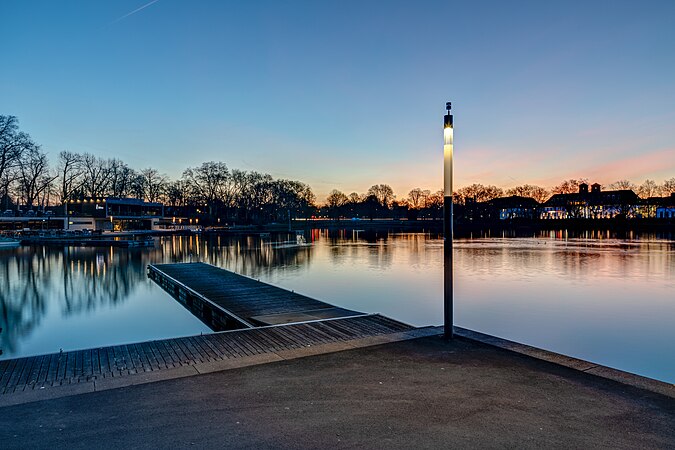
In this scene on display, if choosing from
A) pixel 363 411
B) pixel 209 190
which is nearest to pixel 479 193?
pixel 209 190

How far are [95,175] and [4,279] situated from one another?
76874 mm

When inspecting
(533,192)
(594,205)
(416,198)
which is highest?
(533,192)

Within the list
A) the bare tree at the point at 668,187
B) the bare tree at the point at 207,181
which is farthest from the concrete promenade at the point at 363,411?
the bare tree at the point at 668,187

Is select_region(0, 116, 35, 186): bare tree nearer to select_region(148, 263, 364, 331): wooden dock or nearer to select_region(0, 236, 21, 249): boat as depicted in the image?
select_region(0, 236, 21, 249): boat

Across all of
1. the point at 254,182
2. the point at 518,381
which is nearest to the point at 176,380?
the point at 518,381

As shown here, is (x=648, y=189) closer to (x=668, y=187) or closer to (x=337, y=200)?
(x=668, y=187)

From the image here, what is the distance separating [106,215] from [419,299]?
266ft

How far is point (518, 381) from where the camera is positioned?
6.18 meters

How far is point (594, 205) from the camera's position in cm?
13850

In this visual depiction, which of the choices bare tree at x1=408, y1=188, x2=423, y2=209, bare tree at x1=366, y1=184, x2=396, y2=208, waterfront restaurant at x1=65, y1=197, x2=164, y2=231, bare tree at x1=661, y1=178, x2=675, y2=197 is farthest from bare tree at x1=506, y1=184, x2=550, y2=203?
waterfront restaurant at x1=65, y1=197, x2=164, y2=231

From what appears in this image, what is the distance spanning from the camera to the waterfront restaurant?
86688 mm

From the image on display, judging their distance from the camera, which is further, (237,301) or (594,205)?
(594,205)

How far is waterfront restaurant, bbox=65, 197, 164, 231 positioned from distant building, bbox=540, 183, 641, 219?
374 ft

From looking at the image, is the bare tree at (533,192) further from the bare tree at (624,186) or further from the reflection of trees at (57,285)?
the reflection of trees at (57,285)
